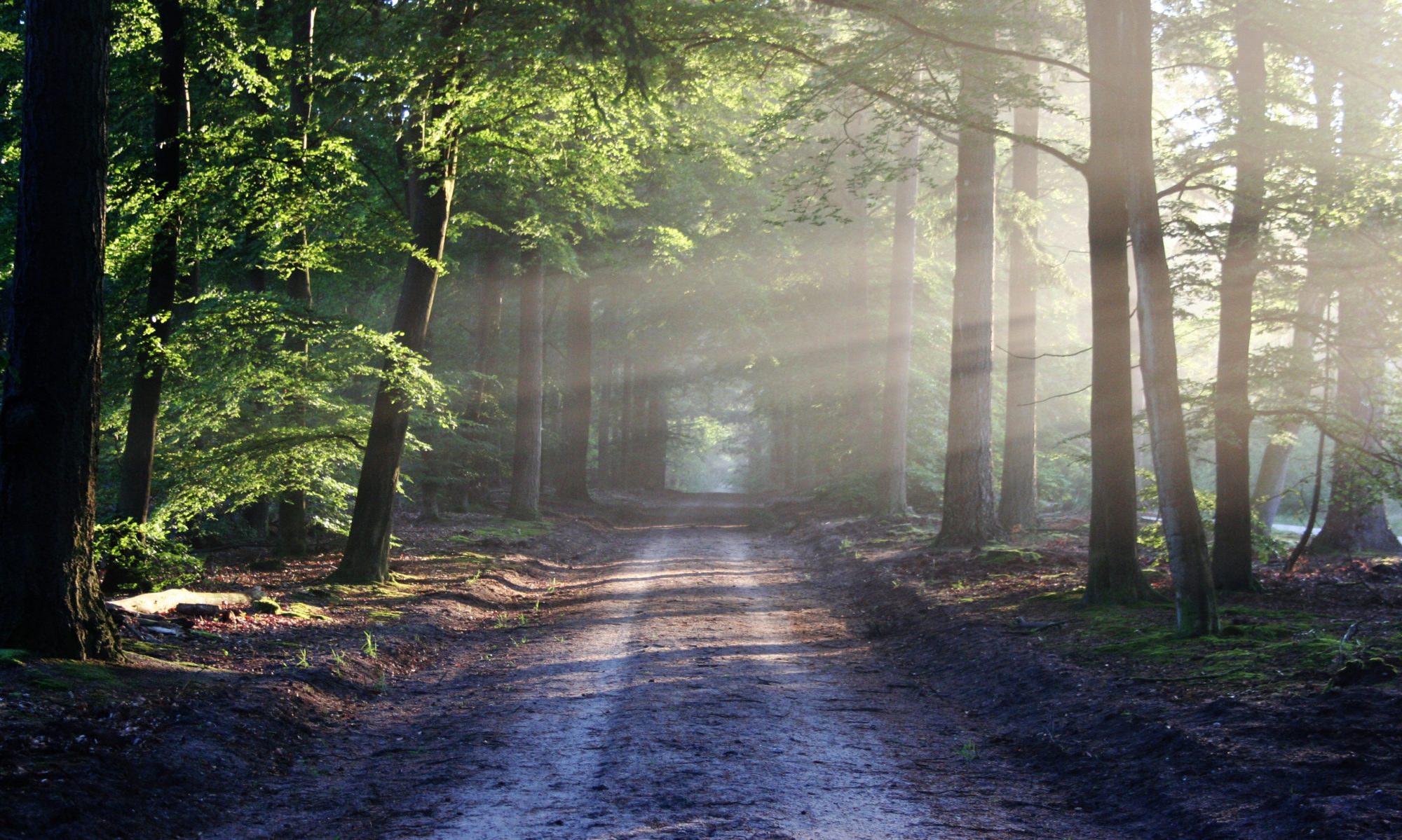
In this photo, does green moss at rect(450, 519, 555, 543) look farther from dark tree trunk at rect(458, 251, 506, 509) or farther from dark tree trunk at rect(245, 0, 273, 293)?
dark tree trunk at rect(245, 0, 273, 293)

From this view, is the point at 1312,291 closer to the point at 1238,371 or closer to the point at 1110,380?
the point at 1238,371

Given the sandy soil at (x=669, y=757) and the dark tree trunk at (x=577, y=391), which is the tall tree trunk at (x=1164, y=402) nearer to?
the sandy soil at (x=669, y=757)

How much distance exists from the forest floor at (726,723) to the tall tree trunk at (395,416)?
36.7 inches

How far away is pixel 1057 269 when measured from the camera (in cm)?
2206

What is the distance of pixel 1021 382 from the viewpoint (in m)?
19.7

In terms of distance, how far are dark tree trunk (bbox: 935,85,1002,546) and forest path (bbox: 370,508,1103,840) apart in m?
6.23

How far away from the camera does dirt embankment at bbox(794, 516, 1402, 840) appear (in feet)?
16.4

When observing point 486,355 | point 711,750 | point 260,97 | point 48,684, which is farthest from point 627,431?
point 711,750

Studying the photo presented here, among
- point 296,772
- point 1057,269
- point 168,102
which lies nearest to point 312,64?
point 168,102

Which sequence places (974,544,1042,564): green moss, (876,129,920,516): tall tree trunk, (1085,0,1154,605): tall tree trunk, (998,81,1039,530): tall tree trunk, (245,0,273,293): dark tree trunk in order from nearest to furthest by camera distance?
(1085,0,1154,605): tall tree trunk → (245,0,273,293): dark tree trunk → (974,544,1042,564): green moss → (998,81,1039,530): tall tree trunk → (876,129,920,516): tall tree trunk

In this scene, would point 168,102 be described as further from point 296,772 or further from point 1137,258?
point 1137,258

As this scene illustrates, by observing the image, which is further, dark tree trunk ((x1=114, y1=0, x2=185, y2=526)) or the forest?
dark tree trunk ((x1=114, y1=0, x2=185, y2=526))

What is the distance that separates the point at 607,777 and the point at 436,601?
293 inches

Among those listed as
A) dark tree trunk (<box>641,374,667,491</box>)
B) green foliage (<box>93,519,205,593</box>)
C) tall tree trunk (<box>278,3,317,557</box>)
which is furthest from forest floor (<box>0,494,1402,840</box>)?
dark tree trunk (<box>641,374,667,491</box>)
